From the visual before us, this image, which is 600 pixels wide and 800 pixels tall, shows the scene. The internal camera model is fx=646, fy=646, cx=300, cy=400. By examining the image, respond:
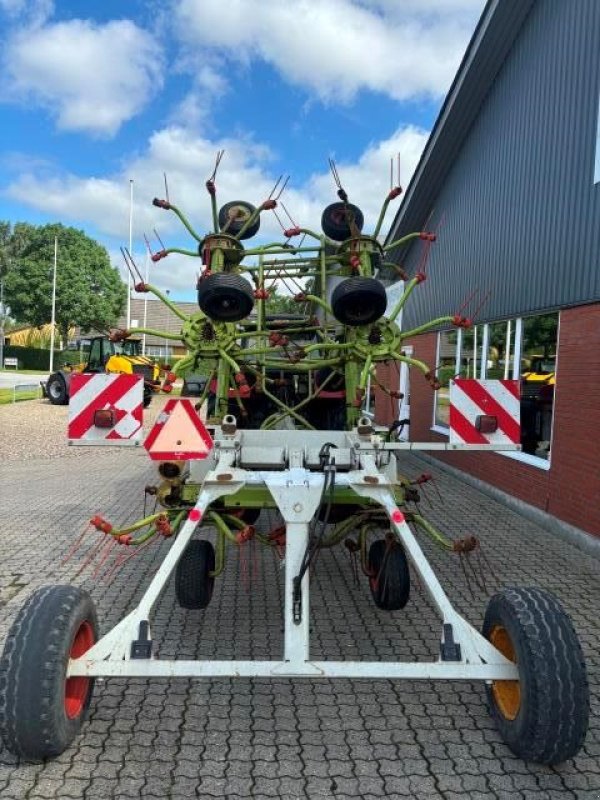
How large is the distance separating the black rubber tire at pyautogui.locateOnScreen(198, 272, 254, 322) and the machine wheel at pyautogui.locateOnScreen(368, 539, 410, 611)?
1.76 meters

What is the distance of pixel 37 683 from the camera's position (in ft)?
8.19

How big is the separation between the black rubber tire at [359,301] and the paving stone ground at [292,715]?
2006mm

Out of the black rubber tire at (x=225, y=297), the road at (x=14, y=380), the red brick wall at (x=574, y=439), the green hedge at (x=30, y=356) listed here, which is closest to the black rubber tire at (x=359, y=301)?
the black rubber tire at (x=225, y=297)

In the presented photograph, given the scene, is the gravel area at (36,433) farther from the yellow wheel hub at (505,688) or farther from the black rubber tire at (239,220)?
the yellow wheel hub at (505,688)

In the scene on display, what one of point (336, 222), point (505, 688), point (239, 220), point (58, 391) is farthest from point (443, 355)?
point (58, 391)

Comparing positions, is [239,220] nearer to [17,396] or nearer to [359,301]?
[359,301]

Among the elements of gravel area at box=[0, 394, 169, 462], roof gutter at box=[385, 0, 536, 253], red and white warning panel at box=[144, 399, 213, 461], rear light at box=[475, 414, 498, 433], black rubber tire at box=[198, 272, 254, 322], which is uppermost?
roof gutter at box=[385, 0, 536, 253]

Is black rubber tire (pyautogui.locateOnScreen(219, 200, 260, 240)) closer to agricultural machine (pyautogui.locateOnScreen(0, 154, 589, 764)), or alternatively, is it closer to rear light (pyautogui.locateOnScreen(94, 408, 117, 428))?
agricultural machine (pyautogui.locateOnScreen(0, 154, 589, 764))

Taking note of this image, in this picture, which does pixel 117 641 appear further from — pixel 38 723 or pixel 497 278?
pixel 497 278

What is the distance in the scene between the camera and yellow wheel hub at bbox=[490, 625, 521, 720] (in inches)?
110

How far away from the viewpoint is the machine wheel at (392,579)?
152 inches

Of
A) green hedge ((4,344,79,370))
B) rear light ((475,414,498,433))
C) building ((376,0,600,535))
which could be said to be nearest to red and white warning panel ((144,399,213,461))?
rear light ((475,414,498,433))

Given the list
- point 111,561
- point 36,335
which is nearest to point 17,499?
point 111,561

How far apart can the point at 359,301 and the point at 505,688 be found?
2.39 m
